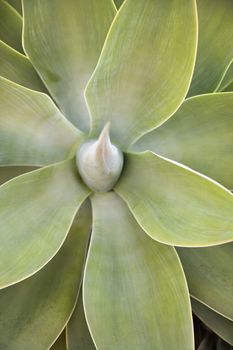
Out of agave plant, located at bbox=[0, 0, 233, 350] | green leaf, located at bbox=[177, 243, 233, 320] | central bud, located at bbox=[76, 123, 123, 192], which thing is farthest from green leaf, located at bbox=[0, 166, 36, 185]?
green leaf, located at bbox=[177, 243, 233, 320]

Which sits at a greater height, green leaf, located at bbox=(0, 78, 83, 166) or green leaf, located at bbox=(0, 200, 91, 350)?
green leaf, located at bbox=(0, 78, 83, 166)

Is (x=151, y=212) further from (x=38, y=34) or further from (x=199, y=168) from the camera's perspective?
(x=38, y=34)

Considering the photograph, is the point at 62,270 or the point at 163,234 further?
the point at 62,270

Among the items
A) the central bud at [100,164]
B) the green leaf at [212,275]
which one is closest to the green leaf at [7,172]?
the central bud at [100,164]

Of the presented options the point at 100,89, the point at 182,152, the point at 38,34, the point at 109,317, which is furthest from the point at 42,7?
the point at 109,317

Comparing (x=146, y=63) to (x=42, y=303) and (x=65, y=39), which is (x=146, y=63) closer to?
(x=65, y=39)

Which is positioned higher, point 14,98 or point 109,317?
point 14,98

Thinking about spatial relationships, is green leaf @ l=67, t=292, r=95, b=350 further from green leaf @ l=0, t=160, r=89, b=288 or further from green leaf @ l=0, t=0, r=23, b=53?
green leaf @ l=0, t=0, r=23, b=53
